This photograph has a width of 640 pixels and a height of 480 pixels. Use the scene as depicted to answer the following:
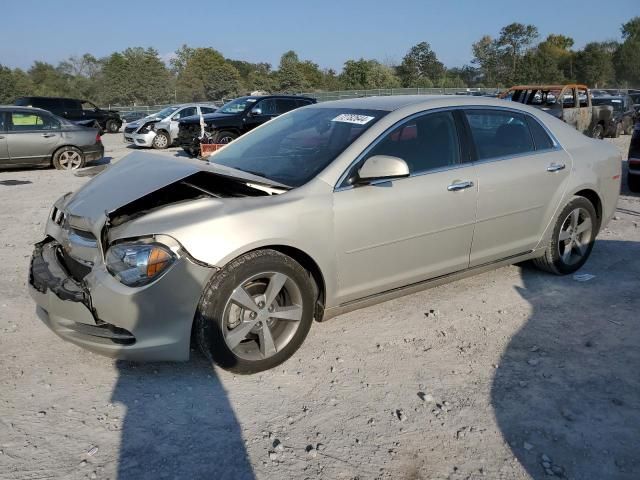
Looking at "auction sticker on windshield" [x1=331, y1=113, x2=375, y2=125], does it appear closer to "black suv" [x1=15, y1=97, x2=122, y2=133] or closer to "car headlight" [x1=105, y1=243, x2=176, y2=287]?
"car headlight" [x1=105, y1=243, x2=176, y2=287]

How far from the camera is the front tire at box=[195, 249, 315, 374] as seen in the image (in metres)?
3.10

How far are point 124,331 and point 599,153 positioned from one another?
14.5ft

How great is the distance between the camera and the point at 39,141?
40.3 feet

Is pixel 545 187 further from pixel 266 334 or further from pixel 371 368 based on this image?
pixel 266 334

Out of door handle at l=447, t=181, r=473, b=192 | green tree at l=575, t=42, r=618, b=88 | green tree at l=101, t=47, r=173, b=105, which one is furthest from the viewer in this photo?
green tree at l=575, t=42, r=618, b=88

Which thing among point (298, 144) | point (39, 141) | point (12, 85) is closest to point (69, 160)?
point (39, 141)

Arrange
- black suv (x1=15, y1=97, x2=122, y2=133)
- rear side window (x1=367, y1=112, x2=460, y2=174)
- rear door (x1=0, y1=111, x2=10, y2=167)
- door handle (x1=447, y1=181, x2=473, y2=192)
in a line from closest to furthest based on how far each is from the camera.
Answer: rear side window (x1=367, y1=112, x2=460, y2=174) < door handle (x1=447, y1=181, x2=473, y2=192) < rear door (x1=0, y1=111, x2=10, y2=167) < black suv (x1=15, y1=97, x2=122, y2=133)

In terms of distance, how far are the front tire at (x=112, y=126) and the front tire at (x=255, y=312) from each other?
26233 mm

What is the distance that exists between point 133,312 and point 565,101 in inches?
615

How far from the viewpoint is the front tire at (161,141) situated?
59.0 feet

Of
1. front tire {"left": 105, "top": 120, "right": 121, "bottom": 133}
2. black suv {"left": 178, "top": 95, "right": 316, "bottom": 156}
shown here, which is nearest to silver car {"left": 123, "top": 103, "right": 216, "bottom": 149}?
black suv {"left": 178, "top": 95, "right": 316, "bottom": 156}

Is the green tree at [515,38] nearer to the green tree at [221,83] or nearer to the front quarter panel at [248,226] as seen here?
the green tree at [221,83]

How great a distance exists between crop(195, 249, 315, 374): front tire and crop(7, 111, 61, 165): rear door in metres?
11.0

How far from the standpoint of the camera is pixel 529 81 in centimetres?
6116
